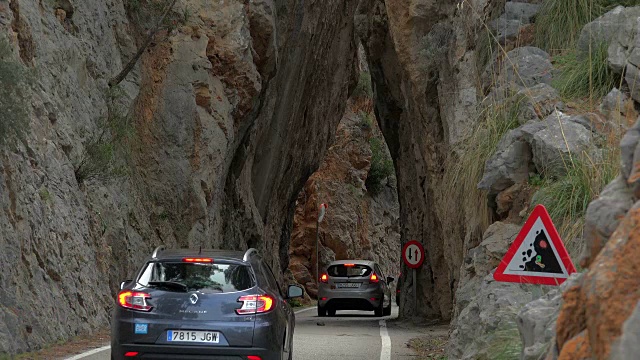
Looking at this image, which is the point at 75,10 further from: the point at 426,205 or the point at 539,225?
the point at 539,225

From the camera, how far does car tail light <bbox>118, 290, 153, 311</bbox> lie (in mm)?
9289

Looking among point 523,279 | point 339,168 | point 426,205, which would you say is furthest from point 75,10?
point 339,168

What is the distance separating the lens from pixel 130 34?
2694cm

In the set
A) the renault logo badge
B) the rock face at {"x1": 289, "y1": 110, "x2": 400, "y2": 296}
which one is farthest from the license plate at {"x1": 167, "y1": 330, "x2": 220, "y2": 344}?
the rock face at {"x1": 289, "y1": 110, "x2": 400, "y2": 296}

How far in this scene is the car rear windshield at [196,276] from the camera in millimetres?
9484

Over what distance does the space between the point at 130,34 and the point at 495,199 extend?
53.4 ft

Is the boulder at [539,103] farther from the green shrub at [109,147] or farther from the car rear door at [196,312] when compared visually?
the green shrub at [109,147]

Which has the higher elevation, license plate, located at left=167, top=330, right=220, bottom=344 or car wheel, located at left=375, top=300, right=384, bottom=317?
license plate, located at left=167, top=330, right=220, bottom=344

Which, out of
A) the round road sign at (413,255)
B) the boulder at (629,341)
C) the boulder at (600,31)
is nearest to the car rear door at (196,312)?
the boulder at (629,341)

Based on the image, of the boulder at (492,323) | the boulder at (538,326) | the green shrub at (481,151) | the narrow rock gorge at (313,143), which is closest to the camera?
the boulder at (538,326)

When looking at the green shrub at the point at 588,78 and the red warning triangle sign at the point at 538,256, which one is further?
the green shrub at the point at 588,78

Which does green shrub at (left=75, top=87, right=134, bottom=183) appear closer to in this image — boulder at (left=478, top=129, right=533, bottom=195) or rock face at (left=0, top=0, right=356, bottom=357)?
rock face at (left=0, top=0, right=356, bottom=357)

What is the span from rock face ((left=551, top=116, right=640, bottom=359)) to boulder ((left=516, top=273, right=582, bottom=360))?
0.92m

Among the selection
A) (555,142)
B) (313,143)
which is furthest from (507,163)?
(313,143)
